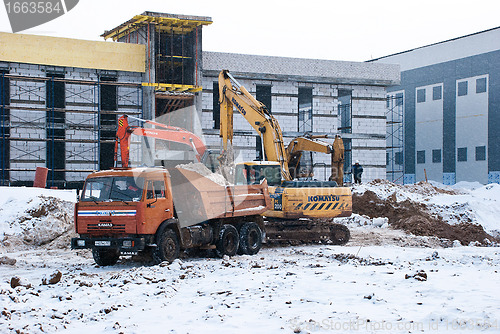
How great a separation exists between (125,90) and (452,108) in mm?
28640

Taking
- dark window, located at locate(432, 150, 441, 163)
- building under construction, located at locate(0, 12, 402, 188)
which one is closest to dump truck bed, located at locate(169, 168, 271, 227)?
building under construction, located at locate(0, 12, 402, 188)

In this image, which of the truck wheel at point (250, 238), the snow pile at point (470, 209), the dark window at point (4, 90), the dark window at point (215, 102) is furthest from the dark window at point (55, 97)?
the snow pile at point (470, 209)

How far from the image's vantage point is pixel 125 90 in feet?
107

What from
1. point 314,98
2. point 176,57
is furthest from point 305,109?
point 176,57

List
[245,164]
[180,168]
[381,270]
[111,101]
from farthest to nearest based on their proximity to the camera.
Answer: [111,101], [245,164], [180,168], [381,270]

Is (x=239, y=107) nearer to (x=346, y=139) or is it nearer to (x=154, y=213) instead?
(x=154, y=213)

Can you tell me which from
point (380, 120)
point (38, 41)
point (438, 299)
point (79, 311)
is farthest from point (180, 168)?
point (380, 120)

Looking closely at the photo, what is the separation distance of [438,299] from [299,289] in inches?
90.6

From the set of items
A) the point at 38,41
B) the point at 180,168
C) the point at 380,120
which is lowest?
the point at 180,168

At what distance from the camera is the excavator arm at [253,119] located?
20.1 m

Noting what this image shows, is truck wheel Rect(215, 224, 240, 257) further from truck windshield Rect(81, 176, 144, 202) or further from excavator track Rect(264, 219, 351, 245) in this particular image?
truck windshield Rect(81, 176, 144, 202)

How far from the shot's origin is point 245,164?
19.7 meters

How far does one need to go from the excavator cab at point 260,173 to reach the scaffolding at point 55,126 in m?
14.5

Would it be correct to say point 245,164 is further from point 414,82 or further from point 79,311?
point 414,82
